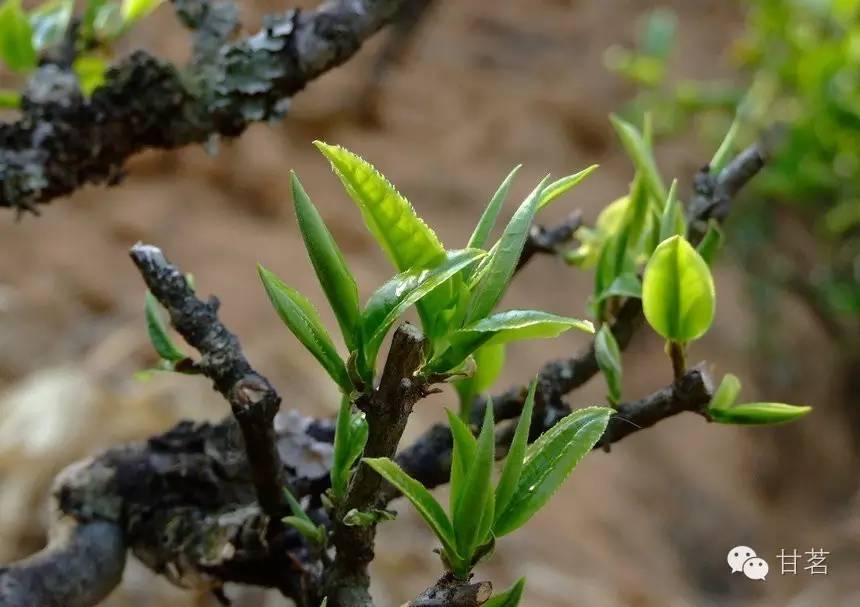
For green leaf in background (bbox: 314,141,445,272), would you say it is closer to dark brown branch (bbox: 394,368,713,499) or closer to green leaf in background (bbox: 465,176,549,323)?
green leaf in background (bbox: 465,176,549,323)

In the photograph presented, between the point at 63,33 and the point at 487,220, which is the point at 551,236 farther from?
the point at 63,33

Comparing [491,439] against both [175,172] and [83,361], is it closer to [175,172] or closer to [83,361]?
[83,361]

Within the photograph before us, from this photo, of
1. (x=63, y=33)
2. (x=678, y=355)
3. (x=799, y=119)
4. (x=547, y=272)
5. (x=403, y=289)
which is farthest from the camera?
(x=547, y=272)

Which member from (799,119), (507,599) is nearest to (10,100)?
(507,599)

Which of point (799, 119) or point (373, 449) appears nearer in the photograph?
point (373, 449)

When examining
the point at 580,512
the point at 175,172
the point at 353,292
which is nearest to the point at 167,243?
the point at 175,172

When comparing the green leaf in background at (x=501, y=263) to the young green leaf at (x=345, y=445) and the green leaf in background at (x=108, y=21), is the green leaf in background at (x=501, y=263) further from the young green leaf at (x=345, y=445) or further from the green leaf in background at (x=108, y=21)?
the green leaf in background at (x=108, y=21)
